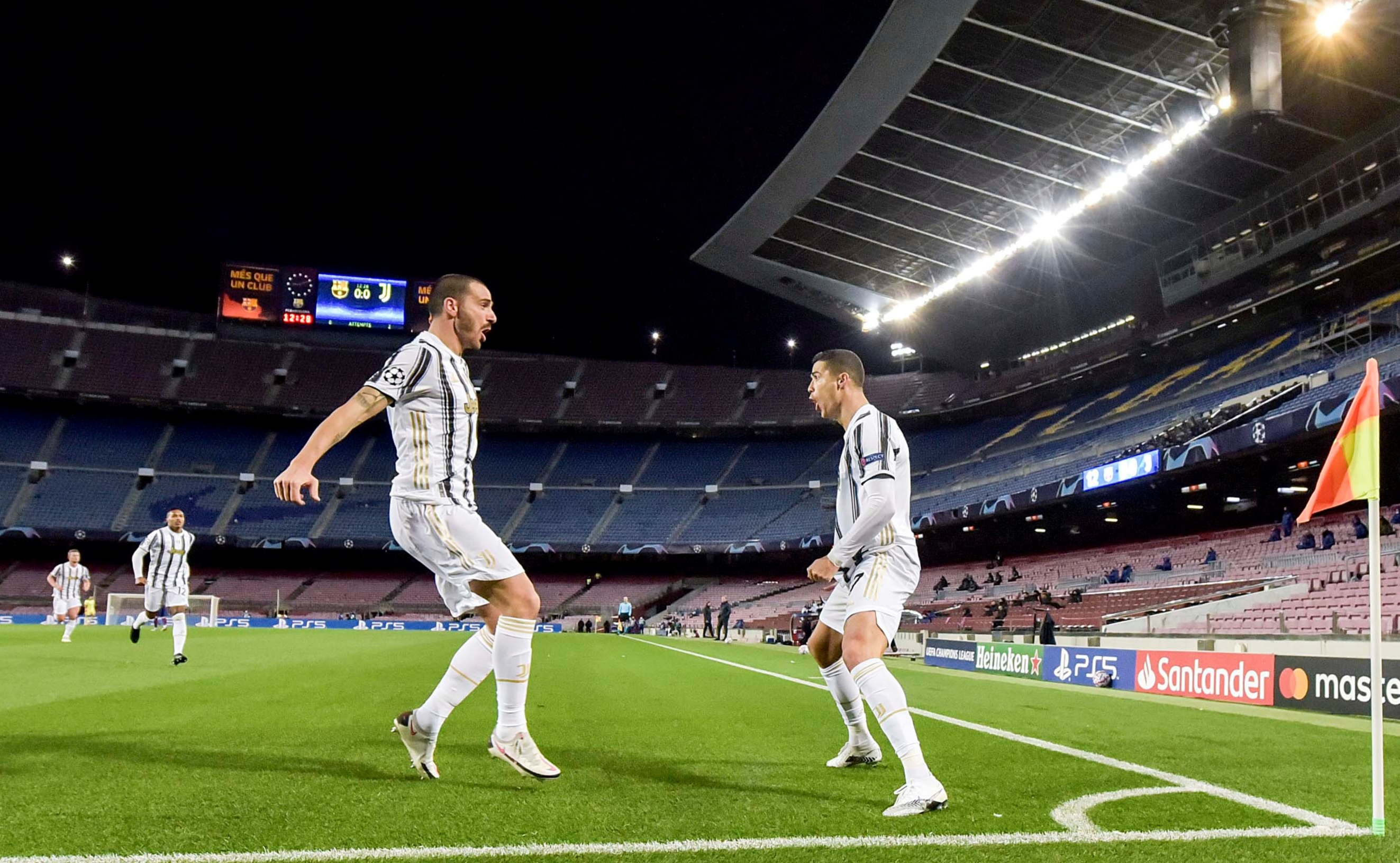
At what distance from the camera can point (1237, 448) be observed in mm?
24953

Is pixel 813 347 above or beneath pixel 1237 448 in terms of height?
above

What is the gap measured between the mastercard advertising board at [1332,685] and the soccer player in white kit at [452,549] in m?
9.46

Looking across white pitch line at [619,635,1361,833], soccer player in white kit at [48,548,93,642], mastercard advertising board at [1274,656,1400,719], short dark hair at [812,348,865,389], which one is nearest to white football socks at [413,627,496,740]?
short dark hair at [812,348,865,389]

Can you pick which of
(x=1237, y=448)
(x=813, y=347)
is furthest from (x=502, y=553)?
(x=813, y=347)

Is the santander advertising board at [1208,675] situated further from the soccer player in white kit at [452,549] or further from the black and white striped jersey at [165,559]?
the black and white striped jersey at [165,559]

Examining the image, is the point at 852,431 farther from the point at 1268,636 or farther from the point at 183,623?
the point at 1268,636

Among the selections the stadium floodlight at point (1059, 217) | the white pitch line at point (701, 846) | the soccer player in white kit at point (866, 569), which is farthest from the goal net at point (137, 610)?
the white pitch line at point (701, 846)

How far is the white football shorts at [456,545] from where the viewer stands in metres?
4.32

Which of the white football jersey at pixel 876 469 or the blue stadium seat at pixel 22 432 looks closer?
the white football jersey at pixel 876 469

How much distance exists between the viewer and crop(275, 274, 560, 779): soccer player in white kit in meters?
4.33

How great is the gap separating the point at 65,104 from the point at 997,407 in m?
44.0

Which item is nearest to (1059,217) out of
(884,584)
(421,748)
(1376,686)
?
(884,584)

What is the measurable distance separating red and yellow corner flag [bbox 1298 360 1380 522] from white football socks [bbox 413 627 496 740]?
3915mm

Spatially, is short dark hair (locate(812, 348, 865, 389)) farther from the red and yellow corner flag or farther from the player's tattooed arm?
the player's tattooed arm
